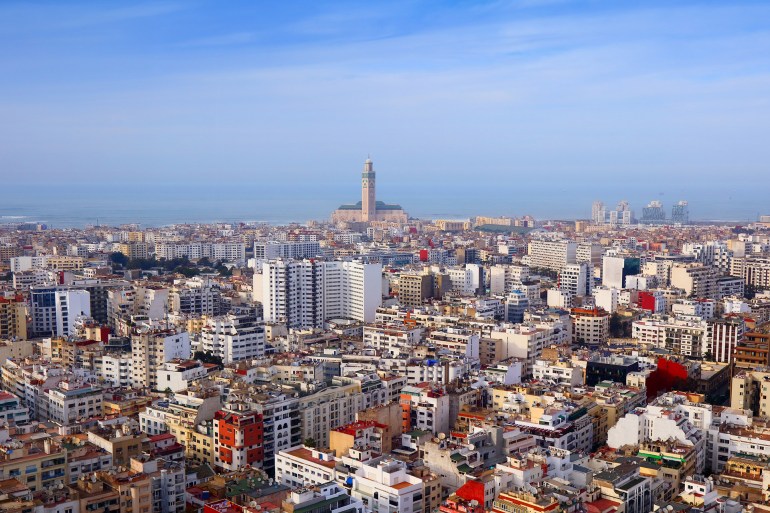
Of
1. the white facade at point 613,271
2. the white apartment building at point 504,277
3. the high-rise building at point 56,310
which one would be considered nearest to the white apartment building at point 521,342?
the high-rise building at point 56,310

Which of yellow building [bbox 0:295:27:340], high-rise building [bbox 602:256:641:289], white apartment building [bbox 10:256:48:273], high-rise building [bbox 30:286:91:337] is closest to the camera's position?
yellow building [bbox 0:295:27:340]

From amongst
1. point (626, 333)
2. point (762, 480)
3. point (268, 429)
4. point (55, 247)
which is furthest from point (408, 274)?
point (55, 247)

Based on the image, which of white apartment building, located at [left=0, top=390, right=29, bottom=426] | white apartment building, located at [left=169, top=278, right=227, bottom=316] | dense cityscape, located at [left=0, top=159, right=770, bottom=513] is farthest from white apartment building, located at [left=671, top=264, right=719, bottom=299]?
white apartment building, located at [left=0, top=390, right=29, bottom=426]

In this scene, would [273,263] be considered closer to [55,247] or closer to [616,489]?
[616,489]

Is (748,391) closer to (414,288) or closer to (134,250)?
(414,288)

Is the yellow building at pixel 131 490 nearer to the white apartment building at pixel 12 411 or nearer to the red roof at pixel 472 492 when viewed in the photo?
the red roof at pixel 472 492

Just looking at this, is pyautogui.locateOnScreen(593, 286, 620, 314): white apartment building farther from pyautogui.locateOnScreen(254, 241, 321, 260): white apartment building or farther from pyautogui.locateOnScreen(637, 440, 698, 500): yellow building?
pyautogui.locateOnScreen(254, 241, 321, 260): white apartment building
